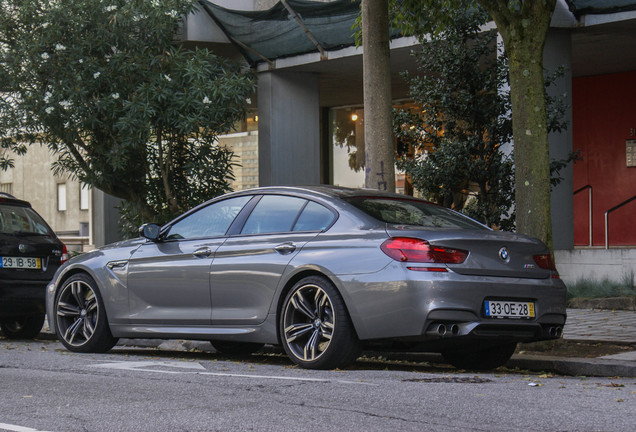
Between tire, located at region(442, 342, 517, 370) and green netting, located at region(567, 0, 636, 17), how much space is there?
26.5 feet

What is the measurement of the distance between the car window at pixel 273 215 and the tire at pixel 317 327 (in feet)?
2.30

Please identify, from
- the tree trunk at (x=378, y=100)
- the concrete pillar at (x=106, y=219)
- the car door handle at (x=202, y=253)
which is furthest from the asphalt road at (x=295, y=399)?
the concrete pillar at (x=106, y=219)

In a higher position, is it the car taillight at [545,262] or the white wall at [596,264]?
the car taillight at [545,262]

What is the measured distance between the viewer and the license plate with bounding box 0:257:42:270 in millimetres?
11711

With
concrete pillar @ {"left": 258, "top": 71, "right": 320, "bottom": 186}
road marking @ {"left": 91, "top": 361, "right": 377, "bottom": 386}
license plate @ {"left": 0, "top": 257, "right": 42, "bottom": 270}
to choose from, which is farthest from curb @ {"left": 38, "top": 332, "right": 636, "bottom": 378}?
concrete pillar @ {"left": 258, "top": 71, "right": 320, "bottom": 186}

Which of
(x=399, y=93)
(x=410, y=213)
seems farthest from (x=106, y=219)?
(x=410, y=213)

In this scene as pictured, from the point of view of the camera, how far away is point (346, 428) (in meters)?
5.25

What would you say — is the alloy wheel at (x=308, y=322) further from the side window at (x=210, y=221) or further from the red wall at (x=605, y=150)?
the red wall at (x=605, y=150)

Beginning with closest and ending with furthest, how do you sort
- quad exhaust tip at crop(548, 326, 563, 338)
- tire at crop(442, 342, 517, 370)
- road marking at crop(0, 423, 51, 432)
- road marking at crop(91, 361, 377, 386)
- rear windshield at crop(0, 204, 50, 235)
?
1. road marking at crop(0, 423, 51, 432)
2. road marking at crop(91, 361, 377, 386)
3. quad exhaust tip at crop(548, 326, 563, 338)
4. tire at crop(442, 342, 517, 370)
5. rear windshield at crop(0, 204, 50, 235)

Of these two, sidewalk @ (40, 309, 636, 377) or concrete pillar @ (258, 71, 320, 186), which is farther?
concrete pillar @ (258, 71, 320, 186)

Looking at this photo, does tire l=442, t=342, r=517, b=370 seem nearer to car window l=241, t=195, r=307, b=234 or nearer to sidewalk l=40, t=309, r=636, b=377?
sidewalk l=40, t=309, r=636, b=377

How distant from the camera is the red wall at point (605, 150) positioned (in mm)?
20516

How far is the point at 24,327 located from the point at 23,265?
1056mm

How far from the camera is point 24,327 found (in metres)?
12.6
